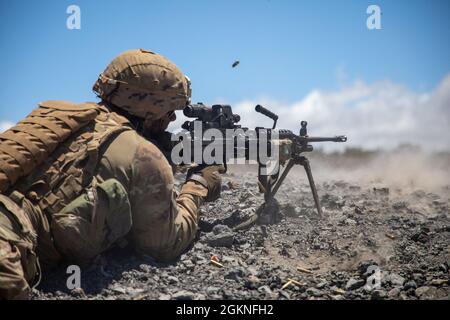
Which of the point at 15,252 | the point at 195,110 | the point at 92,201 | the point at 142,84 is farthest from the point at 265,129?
the point at 15,252

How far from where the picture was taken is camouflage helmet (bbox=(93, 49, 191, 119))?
4.88 metres

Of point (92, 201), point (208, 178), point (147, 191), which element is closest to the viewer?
point (92, 201)

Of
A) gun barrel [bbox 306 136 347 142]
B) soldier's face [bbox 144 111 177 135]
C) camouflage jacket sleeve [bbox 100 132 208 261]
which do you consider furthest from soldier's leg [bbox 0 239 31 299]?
gun barrel [bbox 306 136 347 142]

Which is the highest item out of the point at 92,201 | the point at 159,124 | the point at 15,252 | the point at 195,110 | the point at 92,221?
the point at 195,110

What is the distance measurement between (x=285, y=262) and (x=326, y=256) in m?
0.64

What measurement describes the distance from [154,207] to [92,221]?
0.64m

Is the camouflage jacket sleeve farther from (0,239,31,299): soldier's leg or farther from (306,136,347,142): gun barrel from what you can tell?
(306,136,347,142): gun barrel

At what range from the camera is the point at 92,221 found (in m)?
4.21

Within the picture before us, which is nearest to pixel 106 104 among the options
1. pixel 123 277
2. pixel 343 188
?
pixel 123 277

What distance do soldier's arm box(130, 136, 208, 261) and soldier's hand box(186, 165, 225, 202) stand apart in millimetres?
814

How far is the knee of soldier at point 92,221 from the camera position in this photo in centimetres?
412

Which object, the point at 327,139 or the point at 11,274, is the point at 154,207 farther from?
the point at 327,139

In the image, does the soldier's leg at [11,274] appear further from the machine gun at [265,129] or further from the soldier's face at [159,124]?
the machine gun at [265,129]
